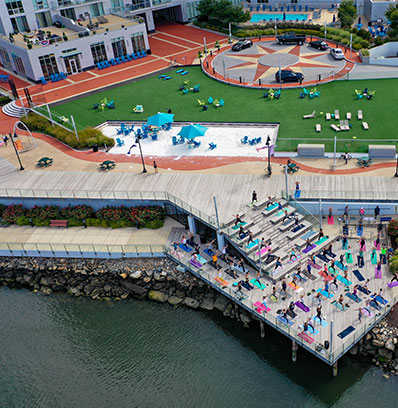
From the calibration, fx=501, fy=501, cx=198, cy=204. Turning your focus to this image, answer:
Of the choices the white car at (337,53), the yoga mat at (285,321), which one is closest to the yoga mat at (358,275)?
the yoga mat at (285,321)

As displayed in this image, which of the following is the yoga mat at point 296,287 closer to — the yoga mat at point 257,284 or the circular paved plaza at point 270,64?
the yoga mat at point 257,284

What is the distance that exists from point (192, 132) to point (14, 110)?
24670mm

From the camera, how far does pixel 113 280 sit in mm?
37906

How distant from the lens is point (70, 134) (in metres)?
50.9

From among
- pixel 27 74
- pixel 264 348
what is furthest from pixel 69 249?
pixel 27 74

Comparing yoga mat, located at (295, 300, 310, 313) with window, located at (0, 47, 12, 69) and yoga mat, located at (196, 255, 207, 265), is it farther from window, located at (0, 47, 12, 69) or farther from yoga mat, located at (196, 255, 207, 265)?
window, located at (0, 47, 12, 69)

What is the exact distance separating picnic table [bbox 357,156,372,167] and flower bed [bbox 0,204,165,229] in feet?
55.8

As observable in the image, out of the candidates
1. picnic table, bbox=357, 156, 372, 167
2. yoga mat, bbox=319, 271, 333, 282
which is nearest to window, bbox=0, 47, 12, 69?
picnic table, bbox=357, 156, 372, 167

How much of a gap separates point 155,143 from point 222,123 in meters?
7.33

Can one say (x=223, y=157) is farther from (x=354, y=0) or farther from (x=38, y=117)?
(x=354, y=0)

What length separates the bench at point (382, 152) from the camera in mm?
41938

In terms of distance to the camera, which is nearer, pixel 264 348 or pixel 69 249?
pixel 264 348

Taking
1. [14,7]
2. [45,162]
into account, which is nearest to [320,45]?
[45,162]

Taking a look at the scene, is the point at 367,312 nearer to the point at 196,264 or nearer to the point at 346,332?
the point at 346,332
